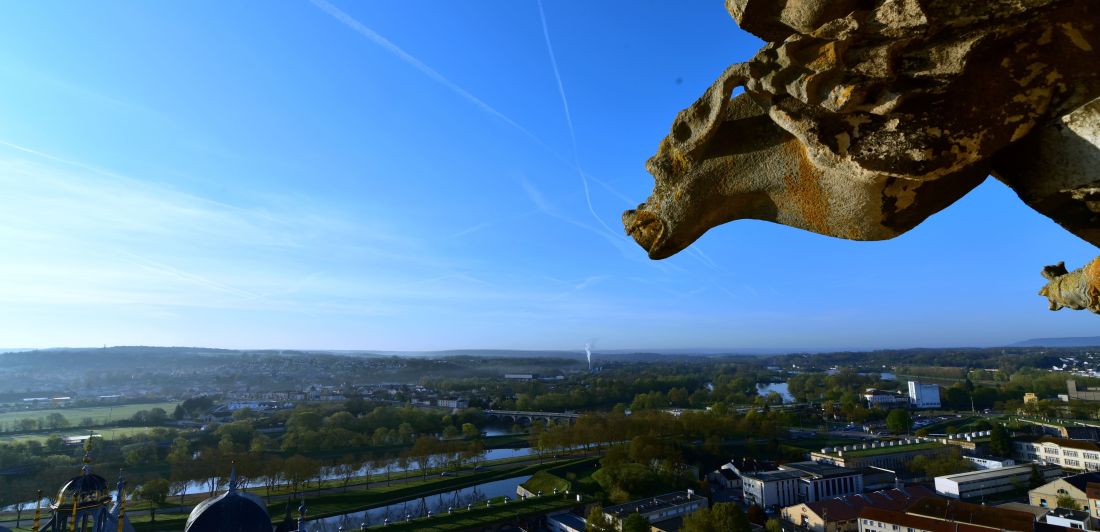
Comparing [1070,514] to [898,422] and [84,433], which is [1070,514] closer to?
[898,422]

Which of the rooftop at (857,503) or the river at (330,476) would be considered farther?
the river at (330,476)

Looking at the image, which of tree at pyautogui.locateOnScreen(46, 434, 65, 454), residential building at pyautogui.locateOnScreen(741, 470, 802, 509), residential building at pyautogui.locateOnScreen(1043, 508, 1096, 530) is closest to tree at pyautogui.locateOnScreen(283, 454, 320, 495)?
tree at pyautogui.locateOnScreen(46, 434, 65, 454)

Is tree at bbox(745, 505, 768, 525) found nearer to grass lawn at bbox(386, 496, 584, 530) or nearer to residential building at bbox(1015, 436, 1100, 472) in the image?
grass lawn at bbox(386, 496, 584, 530)

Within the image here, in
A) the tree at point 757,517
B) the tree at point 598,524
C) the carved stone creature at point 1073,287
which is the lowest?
the tree at point 757,517

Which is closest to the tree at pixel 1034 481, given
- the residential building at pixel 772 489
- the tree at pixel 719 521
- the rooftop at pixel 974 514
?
the residential building at pixel 772 489

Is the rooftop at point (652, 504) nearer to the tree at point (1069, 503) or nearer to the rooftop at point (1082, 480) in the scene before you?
the tree at point (1069, 503)

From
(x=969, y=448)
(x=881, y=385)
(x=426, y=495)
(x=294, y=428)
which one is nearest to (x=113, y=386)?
(x=294, y=428)
